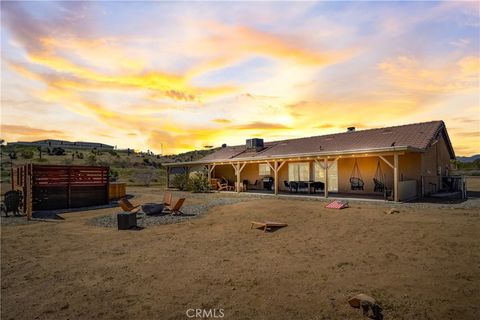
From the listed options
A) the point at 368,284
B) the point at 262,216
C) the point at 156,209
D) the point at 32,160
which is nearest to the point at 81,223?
the point at 156,209

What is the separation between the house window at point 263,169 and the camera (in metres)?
24.6

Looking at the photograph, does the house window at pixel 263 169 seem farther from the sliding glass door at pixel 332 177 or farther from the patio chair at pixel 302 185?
the sliding glass door at pixel 332 177

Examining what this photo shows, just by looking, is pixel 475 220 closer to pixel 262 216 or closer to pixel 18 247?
pixel 262 216

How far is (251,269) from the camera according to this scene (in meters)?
5.96

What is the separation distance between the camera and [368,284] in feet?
16.6

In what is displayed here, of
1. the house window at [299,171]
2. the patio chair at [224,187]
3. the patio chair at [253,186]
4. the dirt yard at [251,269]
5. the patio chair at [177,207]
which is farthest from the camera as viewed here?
the patio chair at [253,186]

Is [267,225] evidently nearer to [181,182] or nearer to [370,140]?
[370,140]

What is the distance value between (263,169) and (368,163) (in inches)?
353

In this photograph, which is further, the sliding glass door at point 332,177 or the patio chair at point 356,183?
the sliding glass door at point 332,177

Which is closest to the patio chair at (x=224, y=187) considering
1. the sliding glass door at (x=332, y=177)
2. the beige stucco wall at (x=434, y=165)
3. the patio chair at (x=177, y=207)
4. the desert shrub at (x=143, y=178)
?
the sliding glass door at (x=332, y=177)

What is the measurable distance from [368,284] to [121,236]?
704 cm

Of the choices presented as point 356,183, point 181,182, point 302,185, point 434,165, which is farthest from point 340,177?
point 181,182

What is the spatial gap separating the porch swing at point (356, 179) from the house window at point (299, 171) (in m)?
3.33

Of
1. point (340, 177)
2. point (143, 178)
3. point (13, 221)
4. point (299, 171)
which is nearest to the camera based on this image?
point (13, 221)
